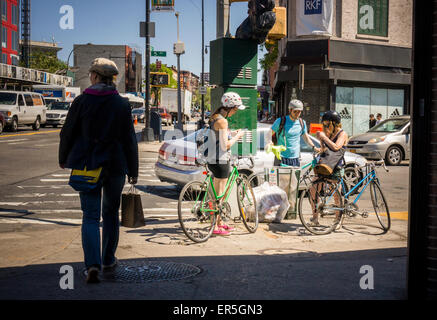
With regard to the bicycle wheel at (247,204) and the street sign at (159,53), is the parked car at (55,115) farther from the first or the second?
the bicycle wheel at (247,204)

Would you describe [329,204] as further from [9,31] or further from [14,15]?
[14,15]

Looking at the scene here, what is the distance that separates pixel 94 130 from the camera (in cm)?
476

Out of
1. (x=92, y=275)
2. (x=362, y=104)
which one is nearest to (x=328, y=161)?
(x=92, y=275)

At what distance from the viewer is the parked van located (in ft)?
99.5

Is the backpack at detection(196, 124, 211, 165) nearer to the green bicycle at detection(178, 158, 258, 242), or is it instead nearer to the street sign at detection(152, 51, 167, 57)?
the green bicycle at detection(178, 158, 258, 242)

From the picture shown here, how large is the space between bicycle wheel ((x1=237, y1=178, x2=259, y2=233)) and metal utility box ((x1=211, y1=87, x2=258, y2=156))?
1.05 meters

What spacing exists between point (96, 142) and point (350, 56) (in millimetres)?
26796

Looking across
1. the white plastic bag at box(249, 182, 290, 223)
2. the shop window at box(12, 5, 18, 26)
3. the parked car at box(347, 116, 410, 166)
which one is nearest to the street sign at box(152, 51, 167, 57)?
the parked car at box(347, 116, 410, 166)

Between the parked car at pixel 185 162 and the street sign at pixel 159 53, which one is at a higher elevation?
the street sign at pixel 159 53

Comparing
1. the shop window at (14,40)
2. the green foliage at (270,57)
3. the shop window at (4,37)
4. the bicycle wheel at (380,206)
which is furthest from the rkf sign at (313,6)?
the shop window at (14,40)

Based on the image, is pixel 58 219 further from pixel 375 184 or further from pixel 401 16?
pixel 401 16

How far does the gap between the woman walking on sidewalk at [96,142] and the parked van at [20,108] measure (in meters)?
27.3

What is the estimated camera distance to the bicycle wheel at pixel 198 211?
6676mm
